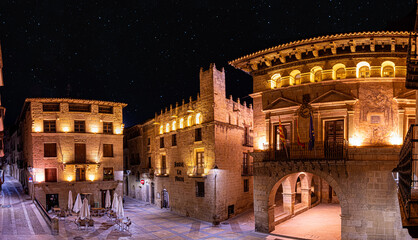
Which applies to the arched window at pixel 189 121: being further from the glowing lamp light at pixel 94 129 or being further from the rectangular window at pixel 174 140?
the glowing lamp light at pixel 94 129

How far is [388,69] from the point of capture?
1772cm

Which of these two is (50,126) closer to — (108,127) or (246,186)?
(108,127)

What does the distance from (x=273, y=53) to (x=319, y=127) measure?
5887 mm

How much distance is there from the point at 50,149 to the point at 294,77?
2728 centimetres

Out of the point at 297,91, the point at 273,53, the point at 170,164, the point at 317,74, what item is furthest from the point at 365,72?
the point at 170,164

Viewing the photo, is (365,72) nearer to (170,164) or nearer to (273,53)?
(273,53)

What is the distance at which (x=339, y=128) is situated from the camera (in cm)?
1844

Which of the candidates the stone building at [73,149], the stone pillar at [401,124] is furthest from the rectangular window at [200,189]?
the stone pillar at [401,124]

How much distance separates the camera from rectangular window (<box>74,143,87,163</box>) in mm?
33625

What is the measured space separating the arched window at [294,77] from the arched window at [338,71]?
232 centimetres

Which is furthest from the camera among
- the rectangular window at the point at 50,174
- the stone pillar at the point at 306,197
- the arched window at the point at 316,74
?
the rectangular window at the point at 50,174

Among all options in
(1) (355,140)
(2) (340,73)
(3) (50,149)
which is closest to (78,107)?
(3) (50,149)

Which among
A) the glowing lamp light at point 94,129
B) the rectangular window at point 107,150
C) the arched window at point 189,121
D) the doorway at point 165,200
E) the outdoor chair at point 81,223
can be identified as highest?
the arched window at point 189,121

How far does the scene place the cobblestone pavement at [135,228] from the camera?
19656mm
